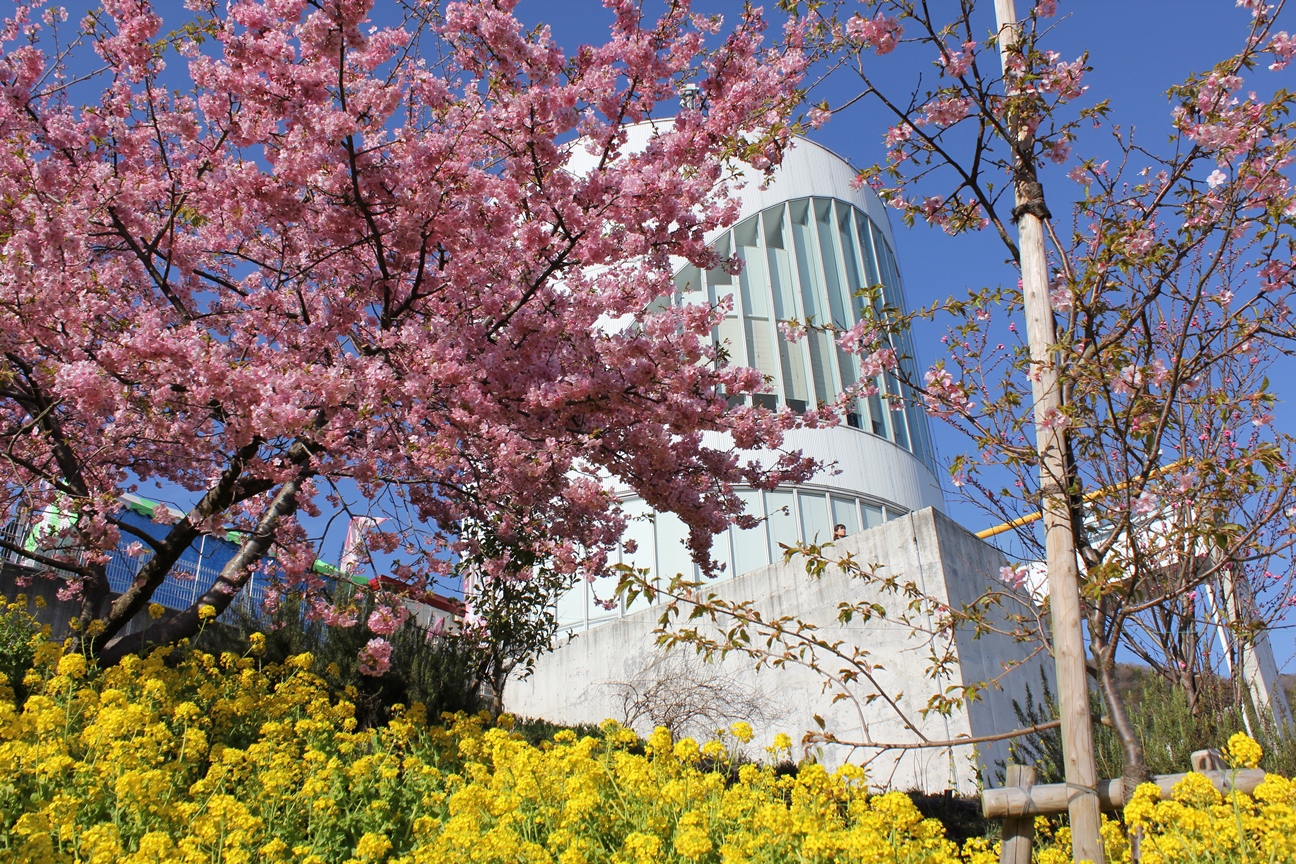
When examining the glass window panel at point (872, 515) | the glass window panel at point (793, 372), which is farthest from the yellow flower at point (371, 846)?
the glass window panel at point (793, 372)


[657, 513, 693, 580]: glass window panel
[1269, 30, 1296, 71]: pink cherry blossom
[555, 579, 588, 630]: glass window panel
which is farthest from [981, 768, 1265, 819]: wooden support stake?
[555, 579, 588, 630]: glass window panel

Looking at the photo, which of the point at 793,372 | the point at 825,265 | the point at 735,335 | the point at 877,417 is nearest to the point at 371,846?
the point at 735,335

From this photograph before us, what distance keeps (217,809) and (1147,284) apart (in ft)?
13.7

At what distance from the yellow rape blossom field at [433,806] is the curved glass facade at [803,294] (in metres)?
11.0

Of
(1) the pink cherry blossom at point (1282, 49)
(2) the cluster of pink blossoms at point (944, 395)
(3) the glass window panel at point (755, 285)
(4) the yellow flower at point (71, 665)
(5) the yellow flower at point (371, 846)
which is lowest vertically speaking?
(5) the yellow flower at point (371, 846)

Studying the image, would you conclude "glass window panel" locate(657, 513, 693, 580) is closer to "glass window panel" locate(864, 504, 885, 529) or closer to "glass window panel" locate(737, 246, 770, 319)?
"glass window panel" locate(864, 504, 885, 529)

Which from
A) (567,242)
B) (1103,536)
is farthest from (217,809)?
(1103,536)

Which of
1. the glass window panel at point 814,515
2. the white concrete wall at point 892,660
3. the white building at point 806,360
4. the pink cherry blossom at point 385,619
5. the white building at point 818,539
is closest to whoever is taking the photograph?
the pink cherry blossom at point 385,619

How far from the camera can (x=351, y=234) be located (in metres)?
5.14

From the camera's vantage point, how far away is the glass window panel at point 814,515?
45.8ft

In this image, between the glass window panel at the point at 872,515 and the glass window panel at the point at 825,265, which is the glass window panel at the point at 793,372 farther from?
the glass window panel at the point at 872,515

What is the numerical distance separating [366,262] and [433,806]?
3631 mm

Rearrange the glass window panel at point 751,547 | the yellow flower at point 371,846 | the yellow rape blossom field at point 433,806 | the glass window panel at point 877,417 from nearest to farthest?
the yellow rape blossom field at point 433,806 → the yellow flower at point 371,846 → the glass window panel at point 751,547 → the glass window panel at point 877,417

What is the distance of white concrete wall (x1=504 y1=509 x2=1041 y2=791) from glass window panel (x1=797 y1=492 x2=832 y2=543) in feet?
10.1
